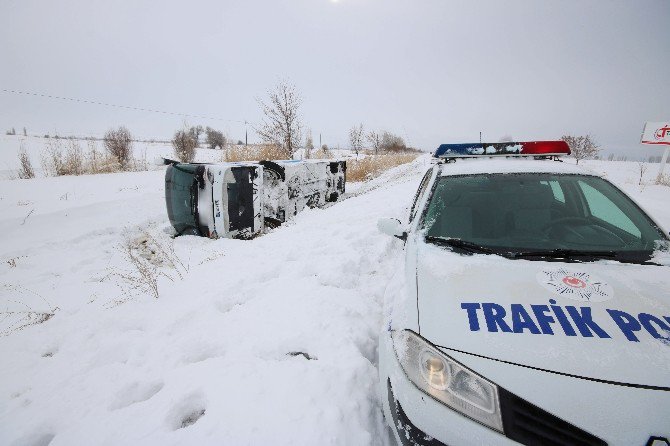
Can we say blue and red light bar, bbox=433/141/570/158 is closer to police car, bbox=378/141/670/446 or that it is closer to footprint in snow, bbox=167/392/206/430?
police car, bbox=378/141/670/446

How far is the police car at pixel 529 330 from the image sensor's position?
109 cm

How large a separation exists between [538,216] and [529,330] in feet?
4.14

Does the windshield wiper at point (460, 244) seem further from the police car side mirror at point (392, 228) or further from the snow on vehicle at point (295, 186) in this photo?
the snow on vehicle at point (295, 186)

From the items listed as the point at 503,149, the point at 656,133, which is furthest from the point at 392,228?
Result: the point at 656,133

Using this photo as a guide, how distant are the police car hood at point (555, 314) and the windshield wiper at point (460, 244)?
89 mm

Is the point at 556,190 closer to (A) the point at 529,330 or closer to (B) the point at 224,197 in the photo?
(A) the point at 529,330

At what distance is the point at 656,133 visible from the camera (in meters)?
11.3

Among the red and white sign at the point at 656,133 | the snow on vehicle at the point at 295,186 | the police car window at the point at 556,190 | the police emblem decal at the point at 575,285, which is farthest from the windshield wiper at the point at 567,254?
the red and white sign at the point at 656,133

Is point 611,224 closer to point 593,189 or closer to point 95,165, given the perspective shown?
point 593,189

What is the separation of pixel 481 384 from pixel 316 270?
2.49m

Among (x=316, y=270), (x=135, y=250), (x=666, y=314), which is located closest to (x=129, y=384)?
(x=316, y=270)

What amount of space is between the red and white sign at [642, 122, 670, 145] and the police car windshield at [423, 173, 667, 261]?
1320 cm

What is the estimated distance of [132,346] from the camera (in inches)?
95.8

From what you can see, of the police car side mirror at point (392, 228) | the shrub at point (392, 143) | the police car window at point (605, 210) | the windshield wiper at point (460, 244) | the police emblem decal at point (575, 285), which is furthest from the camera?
the shrub at point (392, 143)
